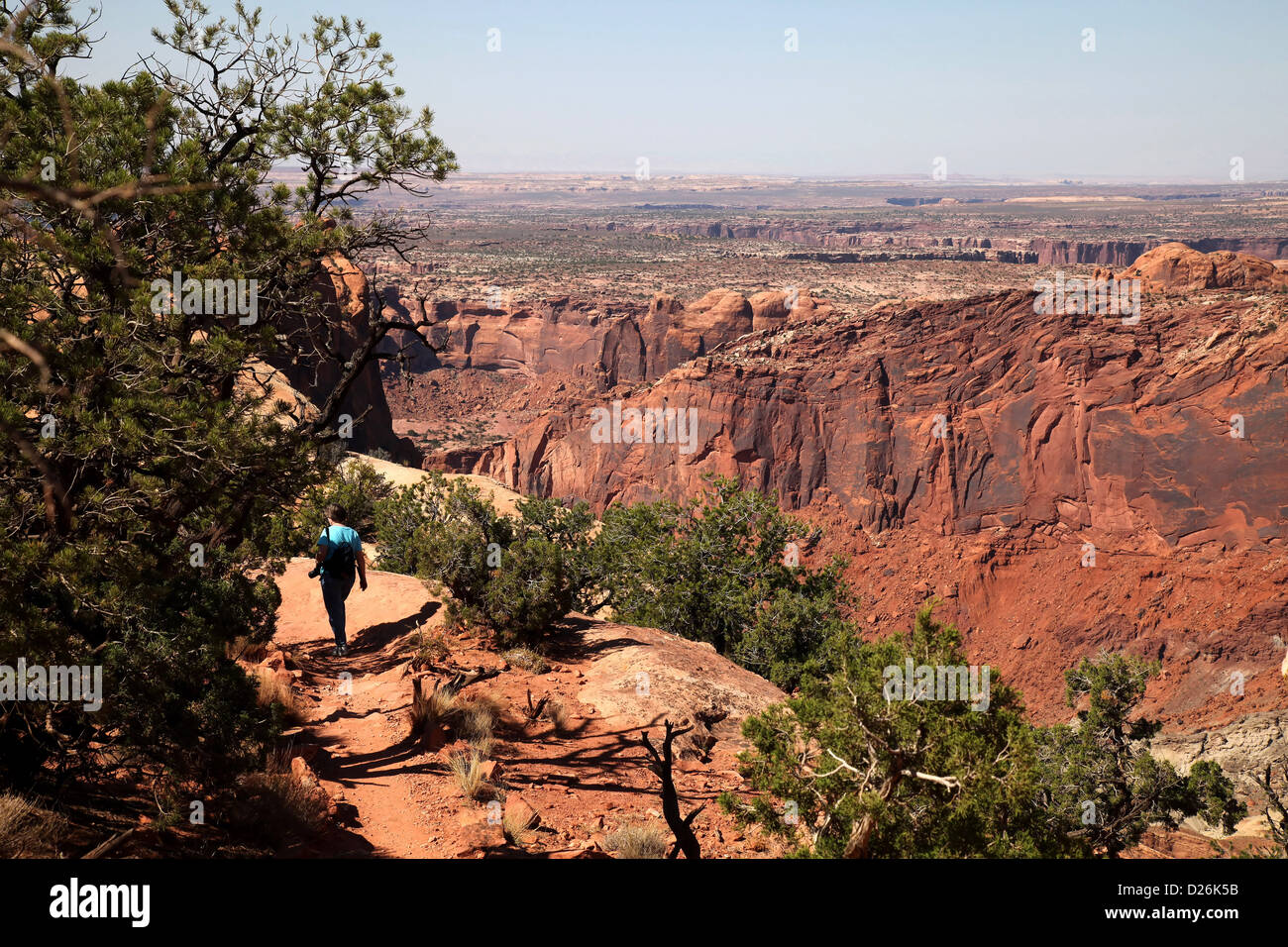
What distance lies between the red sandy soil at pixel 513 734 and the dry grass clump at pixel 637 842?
20 cm

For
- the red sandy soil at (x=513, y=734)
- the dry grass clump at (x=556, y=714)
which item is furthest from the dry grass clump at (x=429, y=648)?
the dry grass clump at (x=556, y=714)

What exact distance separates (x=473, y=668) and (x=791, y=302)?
67.2 m

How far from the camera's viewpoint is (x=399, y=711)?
7961 mm

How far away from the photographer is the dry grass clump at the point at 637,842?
564cm

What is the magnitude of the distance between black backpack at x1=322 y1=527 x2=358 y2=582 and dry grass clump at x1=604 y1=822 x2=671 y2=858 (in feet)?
16.0

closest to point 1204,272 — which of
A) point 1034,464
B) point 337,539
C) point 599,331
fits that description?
point 1034,464

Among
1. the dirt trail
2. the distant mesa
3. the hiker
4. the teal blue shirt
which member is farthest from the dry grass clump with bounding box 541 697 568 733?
the distant mesa

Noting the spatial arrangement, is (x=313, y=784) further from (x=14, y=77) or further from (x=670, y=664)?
(x=14, y=77)

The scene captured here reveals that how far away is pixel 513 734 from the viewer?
26.1 ft

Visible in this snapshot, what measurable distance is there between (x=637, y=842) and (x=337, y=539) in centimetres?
535

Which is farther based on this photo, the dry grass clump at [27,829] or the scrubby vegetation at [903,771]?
the scrubby vegetation at [903,771]

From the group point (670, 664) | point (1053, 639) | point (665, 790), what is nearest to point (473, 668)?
point (670, 664)

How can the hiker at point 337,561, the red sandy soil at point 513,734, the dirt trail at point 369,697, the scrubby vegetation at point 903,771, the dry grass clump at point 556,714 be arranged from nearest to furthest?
the scrubby vegetation at point 903,771, the red sandy soil at point 513,734, the dirt trail at point 369,697, the dry grass clump at point 556,714, the hiker at point 337,561

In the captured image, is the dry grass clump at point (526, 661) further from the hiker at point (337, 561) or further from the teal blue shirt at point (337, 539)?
the teal blue shirt at point (337, 539)
